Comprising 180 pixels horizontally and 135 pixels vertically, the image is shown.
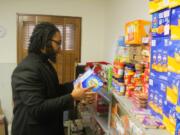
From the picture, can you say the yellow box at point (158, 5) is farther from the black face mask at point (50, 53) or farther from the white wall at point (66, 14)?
the white wall at point (66, 14)

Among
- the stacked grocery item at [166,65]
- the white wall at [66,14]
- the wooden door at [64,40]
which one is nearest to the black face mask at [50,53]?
the stacked grocery item at [166,65]

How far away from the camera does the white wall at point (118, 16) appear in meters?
2.17

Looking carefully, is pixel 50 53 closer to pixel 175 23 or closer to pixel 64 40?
pixel 175 23

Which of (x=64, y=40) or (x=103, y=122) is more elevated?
(x=64, y=40)

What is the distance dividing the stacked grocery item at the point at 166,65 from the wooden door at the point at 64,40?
7.95 feet

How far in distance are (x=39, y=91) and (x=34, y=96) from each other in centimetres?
5

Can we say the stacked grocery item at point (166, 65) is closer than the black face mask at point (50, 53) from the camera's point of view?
Yes

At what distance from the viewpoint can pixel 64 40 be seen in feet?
11.9

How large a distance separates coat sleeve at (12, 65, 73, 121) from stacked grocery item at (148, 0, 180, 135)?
0.54 metres

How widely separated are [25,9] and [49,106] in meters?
2.43

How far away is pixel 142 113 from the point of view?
1236mm

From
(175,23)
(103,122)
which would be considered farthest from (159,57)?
(103,122)

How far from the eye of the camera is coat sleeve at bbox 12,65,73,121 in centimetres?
137

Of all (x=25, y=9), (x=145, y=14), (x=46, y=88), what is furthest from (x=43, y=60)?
(x=25, y=9)
